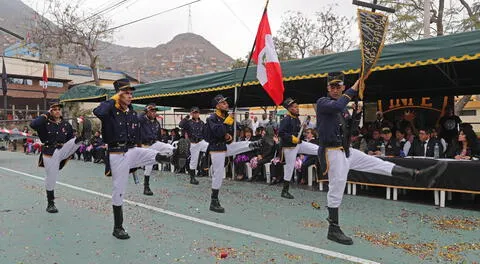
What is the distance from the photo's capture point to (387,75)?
947 cm

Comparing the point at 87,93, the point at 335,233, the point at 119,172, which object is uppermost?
the point at 87,93

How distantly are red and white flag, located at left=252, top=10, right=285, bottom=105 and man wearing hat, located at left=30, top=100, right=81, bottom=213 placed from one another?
12.2 feet

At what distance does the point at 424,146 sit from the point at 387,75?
84.7 inches

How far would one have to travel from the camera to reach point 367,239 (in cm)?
489

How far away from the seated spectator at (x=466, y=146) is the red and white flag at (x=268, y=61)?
359cm

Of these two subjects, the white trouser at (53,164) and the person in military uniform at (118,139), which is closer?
the person in military uniform at (118,139)

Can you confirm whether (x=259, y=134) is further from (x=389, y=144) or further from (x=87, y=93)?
(x=87, y=93)

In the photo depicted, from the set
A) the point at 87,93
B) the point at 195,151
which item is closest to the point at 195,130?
the point at 195,151

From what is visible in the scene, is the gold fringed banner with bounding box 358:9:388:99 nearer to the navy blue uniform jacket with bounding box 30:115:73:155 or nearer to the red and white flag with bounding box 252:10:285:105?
the red and white flag with bounding box 252:10:285:105

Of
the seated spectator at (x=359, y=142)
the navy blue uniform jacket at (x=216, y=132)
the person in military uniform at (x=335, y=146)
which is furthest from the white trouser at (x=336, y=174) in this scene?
Result: the seated spectator at (x=359, y=142)

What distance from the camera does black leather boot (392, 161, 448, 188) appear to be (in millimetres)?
6789

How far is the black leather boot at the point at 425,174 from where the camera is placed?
22.3 feet

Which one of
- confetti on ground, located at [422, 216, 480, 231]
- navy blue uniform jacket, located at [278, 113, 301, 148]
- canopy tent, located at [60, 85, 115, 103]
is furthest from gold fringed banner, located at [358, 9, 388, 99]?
canopy tent, located at [60, 85, 115, 103]

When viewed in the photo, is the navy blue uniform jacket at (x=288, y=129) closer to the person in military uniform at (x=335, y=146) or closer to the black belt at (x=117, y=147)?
the person in military uniform at (x=335, y=146)
